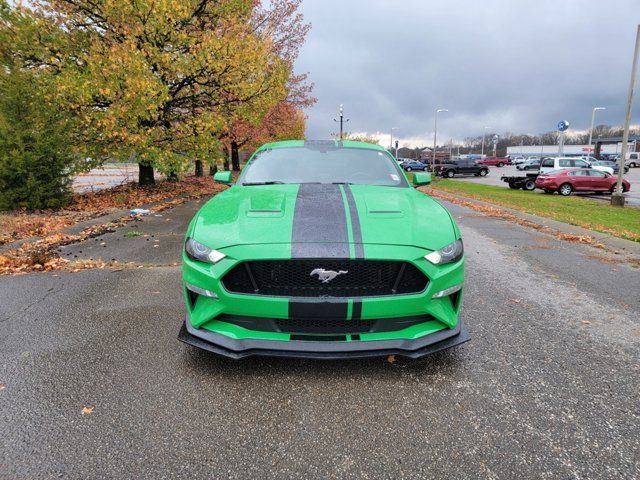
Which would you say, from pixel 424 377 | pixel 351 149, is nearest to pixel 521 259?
pixel 351 149

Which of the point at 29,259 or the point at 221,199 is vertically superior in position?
the point at 221,199

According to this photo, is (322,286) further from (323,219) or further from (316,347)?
(323,219)

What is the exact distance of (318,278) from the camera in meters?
2.46

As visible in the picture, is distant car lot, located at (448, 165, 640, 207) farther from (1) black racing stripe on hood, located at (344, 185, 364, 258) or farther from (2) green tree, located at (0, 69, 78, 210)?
(2) green tree, located at (0, 69, 78, 210)

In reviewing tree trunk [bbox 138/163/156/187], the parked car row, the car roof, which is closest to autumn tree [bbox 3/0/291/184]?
tree trunk [bbox 138/163/156/187]

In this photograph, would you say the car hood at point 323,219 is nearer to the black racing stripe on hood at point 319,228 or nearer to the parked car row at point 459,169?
the black racing stripe on hood at point 319,228

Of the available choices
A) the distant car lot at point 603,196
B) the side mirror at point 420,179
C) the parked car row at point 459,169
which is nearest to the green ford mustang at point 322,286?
the side mirror at point 420,179

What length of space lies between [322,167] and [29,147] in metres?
8.30

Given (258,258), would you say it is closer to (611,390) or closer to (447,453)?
(447,453)

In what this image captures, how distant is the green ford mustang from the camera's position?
7.99ft

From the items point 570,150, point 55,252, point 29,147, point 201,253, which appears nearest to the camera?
point 201,253

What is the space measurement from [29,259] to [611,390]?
650cm

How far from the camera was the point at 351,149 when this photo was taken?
4543mm

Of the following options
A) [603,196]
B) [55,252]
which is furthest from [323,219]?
[603,196]
